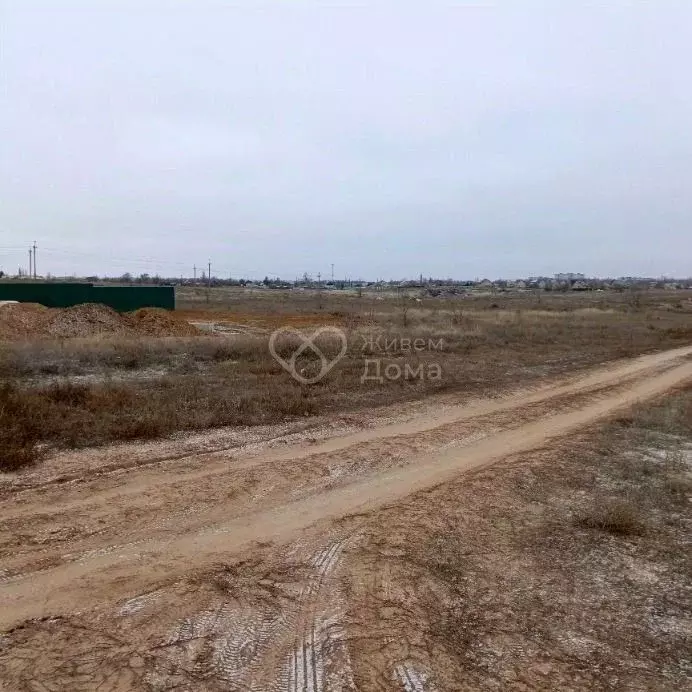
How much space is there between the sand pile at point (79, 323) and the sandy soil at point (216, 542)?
48.1ft

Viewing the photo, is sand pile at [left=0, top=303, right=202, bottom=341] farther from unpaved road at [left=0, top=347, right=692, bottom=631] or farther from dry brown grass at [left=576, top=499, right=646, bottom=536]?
dry brown grass at [left=576, top=499, right=646, bottom=536]

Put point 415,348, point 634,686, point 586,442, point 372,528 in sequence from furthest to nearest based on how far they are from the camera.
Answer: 1. point 415,348
2. point 586,442
3. point 372,528
4. point 634,686

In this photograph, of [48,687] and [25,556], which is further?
[25,556]

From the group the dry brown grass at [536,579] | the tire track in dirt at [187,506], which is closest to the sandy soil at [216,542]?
the tire track in dirt at [187,506]

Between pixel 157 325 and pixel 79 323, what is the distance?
274cm

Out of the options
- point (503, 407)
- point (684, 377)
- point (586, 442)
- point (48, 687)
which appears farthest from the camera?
point (684, 377)

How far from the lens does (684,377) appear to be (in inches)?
625

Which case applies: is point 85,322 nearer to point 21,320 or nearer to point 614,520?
point 21,320

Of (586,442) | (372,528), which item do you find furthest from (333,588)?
(586,442)

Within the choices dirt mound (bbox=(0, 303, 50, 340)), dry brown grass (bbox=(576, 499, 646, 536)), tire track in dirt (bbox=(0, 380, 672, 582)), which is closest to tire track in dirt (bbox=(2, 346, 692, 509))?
tire track in dirt (bbox=(0, 380, 672, 582))

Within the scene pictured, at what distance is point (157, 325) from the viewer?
2292 centimetres

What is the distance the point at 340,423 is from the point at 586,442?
3853 millimetres

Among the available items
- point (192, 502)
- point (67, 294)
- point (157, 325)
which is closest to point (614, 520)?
point (192, 502)

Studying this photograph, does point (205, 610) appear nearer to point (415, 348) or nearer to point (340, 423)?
point (340, 423)
